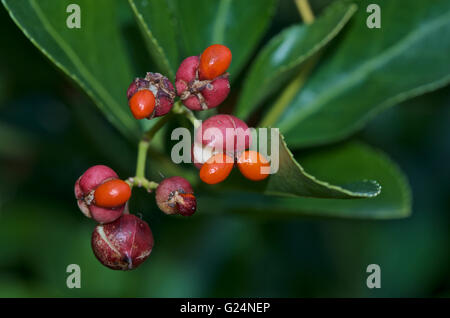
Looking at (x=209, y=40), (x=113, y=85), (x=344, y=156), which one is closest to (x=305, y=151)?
(x=344, y=156)

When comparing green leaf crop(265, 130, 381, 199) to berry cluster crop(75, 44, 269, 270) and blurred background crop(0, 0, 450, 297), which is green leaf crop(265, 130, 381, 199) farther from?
Answer: blurred background crop(0, 0, 450, 297)

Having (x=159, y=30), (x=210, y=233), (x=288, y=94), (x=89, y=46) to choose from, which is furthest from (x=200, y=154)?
(x=210, y=233)

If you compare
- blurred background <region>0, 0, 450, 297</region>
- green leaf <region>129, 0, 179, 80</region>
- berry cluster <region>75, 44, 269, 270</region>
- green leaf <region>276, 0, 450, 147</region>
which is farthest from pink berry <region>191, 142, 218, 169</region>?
blurred background <region>0, 0, 450, 297</region>

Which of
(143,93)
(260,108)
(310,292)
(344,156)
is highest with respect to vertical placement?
(260,108)

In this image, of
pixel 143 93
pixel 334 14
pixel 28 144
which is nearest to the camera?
pixel 143 93

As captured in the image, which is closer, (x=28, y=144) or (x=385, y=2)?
(x=385, y=2)

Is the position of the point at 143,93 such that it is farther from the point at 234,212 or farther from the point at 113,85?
the point at 234,212
